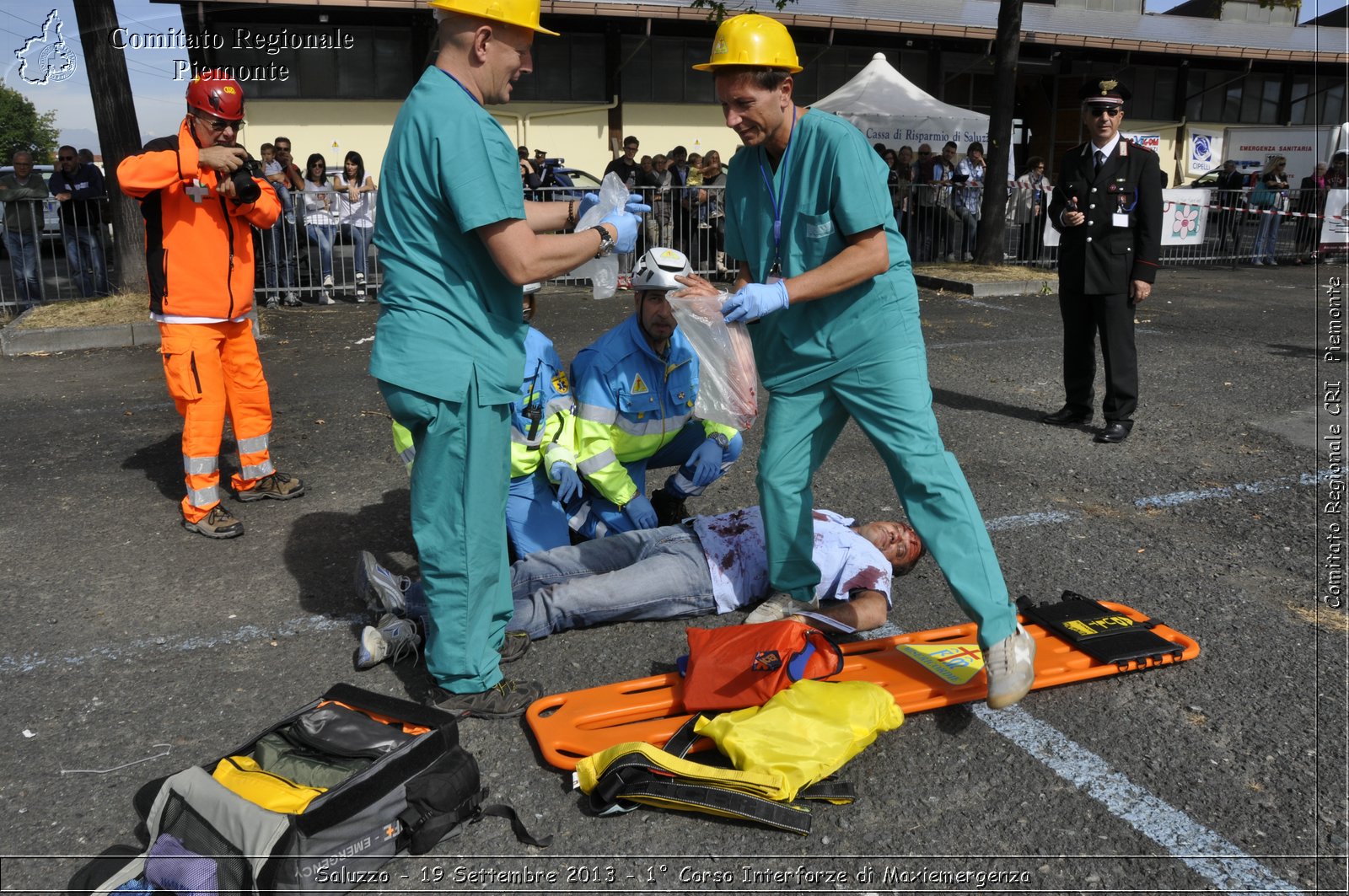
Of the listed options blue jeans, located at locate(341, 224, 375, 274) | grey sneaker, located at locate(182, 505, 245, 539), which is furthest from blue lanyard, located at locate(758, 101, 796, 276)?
blue jeans, located at locate(341, 224, 375, 274)

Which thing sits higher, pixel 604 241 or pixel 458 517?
pixel 604 241

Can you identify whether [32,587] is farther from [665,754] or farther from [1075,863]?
[1075,863]

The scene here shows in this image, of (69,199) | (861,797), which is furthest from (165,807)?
(69,199)

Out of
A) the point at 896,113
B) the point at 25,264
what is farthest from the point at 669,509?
the point at 896,113

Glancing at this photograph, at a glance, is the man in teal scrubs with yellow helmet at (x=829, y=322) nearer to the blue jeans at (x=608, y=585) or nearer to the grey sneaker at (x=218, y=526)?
the blue jeans at (x=608, y=585)

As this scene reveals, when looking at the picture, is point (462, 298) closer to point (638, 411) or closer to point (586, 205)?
point (586, 205)

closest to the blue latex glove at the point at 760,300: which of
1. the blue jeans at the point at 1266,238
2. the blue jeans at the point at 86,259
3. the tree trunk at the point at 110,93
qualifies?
the tree trunk at the point at 110,93

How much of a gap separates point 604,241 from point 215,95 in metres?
2.64

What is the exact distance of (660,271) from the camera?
4.09 metres

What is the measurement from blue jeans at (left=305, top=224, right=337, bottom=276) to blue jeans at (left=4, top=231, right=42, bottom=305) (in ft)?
9.70

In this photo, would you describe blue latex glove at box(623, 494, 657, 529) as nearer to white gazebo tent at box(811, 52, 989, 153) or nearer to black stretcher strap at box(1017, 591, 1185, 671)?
black stretcher strap at box(1017, 591, 1185, 671)

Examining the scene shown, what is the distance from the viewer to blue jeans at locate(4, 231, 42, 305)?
37.5 feet

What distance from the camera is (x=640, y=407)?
14.2 ft

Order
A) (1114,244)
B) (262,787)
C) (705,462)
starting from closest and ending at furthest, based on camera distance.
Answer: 1. (262,787)
2. (705,462)
3. (1114,244)
